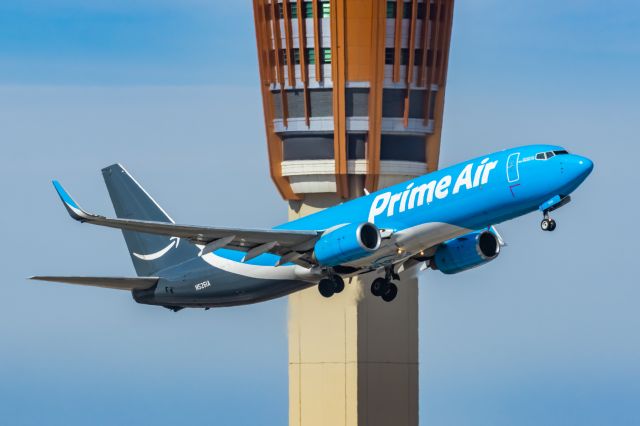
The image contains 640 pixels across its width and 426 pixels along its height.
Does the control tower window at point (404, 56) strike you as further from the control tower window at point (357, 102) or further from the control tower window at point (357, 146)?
the control tower window at point (357, 146)

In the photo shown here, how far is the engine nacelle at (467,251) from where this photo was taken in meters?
86.9

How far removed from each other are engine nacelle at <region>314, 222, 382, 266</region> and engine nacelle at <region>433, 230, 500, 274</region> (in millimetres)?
6735

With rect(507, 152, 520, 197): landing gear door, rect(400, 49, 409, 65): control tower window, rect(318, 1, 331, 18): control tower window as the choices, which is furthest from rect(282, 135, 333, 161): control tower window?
rect(507, 152, 520, 197): landing gear door

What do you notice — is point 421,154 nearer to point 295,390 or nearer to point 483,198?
point 295,390

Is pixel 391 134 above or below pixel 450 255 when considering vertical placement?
above

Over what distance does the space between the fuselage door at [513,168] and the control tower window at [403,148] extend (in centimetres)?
3887

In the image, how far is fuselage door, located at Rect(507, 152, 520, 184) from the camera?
7906 centimetres

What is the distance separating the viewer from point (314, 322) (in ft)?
385

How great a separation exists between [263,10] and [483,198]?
41.5 meters

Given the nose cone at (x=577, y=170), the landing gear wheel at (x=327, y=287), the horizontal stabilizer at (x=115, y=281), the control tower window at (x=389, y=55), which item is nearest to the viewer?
the nose cone at (x=577, y=170)

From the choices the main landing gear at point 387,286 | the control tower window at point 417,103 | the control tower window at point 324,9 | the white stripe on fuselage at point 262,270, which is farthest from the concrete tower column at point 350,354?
the main landing gear at point 387,286

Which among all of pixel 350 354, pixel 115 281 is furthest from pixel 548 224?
pixel 350 354

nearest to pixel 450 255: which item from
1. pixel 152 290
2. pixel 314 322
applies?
pixel 152 290

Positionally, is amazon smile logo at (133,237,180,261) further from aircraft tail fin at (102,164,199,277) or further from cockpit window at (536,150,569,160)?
cockpit window at (536,150,569,160)
